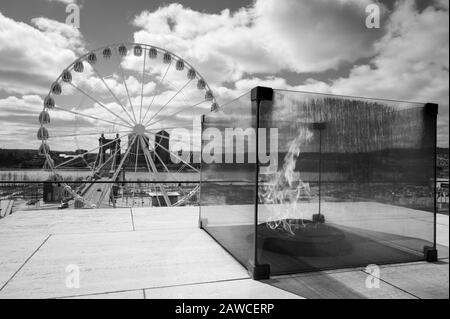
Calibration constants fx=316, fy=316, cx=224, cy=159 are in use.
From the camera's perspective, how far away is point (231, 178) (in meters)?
3.98

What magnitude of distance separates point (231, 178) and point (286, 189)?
2.89ft

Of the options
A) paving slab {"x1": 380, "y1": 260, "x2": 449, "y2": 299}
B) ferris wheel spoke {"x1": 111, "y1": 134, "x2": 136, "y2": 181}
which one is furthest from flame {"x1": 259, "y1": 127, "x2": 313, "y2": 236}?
ferris wheel spoke {"x1": 111, "y1": 134, "x2": 136, "y2": 181}

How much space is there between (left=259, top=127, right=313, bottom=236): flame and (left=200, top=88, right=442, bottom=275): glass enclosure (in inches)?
0.4

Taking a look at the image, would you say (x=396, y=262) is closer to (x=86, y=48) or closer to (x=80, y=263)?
(x=80, y=263)

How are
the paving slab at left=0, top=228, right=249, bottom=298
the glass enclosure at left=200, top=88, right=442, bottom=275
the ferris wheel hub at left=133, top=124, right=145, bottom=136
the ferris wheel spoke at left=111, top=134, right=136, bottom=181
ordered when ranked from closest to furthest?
the paving slab at left=0, top=228, right=249, bottom=298 → the glass enclosure at left=200, top=88, right=442, bottom=275 → the ferris wheel spoke at left=111, top=134, right=136, bottom=181 → the ferris wheel hub at left=133, top=124, right=145, bottom=136

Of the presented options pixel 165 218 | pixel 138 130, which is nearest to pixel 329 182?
pixel 165 218

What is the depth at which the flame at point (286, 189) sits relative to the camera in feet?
10.6

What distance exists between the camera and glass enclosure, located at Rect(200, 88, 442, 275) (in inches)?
125

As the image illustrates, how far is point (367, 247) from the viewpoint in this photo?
3.53 meters

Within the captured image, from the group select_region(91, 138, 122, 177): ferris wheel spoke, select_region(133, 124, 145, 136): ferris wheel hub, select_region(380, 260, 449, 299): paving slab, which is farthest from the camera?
select_region(133, 124, 145, 136): ferris wheel hub

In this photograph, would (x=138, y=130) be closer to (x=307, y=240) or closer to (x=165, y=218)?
(x=165, y=218)

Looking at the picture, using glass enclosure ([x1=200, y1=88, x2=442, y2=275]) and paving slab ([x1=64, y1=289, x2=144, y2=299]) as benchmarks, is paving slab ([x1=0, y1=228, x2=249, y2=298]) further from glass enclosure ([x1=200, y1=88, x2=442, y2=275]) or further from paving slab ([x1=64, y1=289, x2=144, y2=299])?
glass enclosure ([x1=200, y1=88, x2=442, y2=275])
